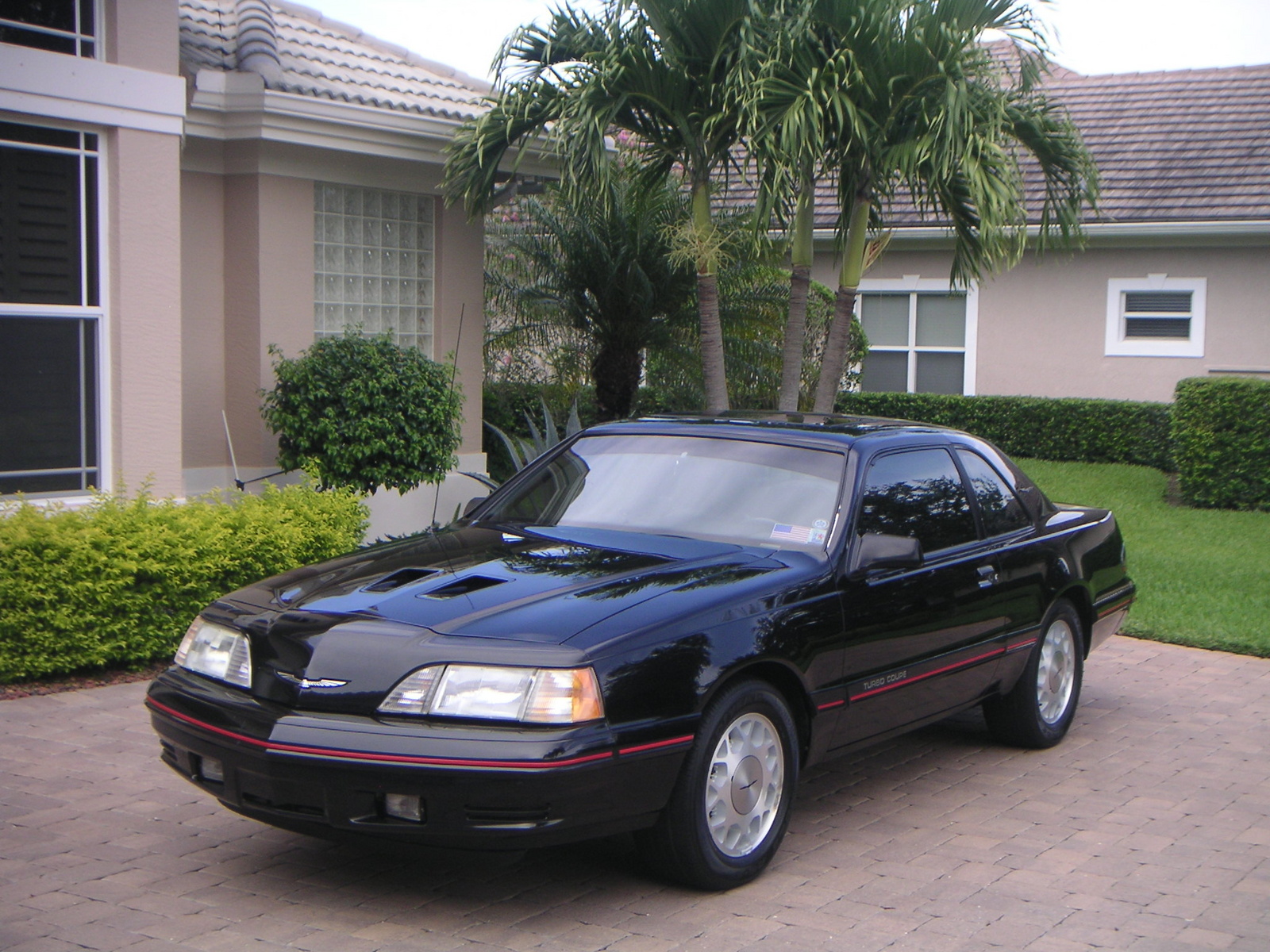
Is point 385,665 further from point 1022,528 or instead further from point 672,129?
point 672,129

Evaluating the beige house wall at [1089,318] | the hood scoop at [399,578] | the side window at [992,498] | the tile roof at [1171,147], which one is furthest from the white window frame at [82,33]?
the tile roof at [1171,147]

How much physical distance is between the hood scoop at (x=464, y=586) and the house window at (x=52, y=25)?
545 cm

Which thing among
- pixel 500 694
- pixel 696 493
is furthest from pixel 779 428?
pixel 500 694

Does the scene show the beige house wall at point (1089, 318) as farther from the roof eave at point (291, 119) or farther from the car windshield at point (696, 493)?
the car windshield at point (696, 493)

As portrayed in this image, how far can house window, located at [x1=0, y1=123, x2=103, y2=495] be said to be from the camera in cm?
801

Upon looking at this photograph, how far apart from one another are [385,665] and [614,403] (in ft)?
32.7

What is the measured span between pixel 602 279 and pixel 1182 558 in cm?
611

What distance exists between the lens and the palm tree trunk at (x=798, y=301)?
11180 mm

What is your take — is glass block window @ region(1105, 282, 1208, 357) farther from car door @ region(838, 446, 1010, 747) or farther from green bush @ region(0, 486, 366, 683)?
green bush @ region(0, 486, 366, 683)

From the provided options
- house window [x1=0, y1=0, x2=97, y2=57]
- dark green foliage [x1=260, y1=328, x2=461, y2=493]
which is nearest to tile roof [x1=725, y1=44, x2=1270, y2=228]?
dark green foliage [x1=260, y1=328, x2=461, y2=493]

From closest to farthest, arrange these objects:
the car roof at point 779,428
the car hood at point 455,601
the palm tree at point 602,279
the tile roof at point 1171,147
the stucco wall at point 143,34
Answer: the car hood at point 455,601 < the car roof at point 779,428 < the stucco wall at point 143,34 < the palm tree at point 602,279 < the tile roof at point 1171,147

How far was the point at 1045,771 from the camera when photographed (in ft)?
20.1

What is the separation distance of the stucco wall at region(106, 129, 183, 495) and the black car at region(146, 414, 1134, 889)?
11.7ft

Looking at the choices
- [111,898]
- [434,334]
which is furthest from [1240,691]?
[434,334]
